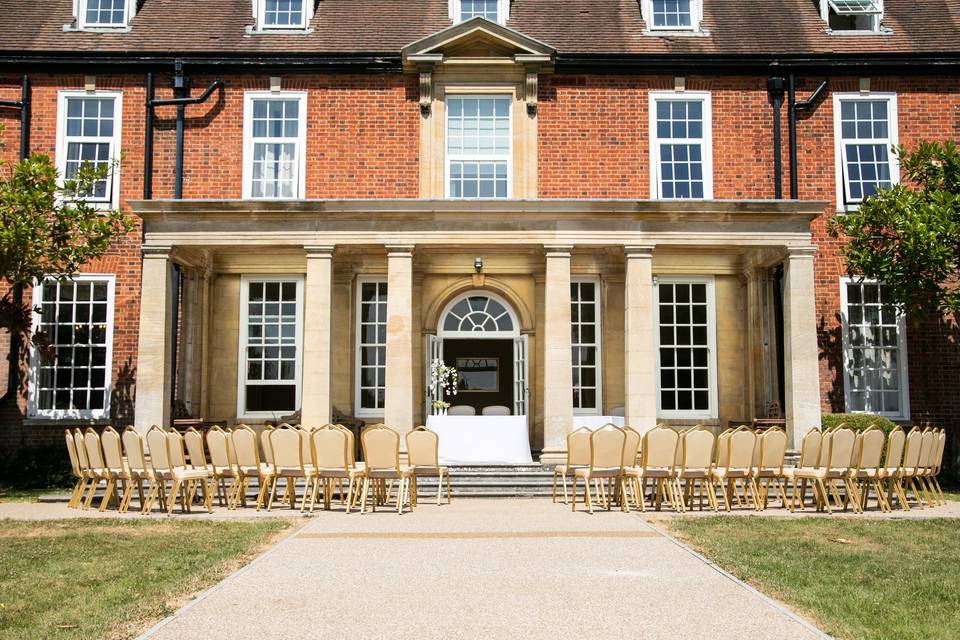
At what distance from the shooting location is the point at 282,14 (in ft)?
62.1

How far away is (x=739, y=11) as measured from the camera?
19172 millimetres

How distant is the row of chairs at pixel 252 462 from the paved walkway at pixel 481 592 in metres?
2.10

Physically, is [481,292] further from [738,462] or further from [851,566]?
[851,566]

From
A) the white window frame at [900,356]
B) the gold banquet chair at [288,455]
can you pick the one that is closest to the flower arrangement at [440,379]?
the gold banquet chair at [288,455]

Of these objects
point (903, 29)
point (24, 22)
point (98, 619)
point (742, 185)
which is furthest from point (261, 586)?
point (903, 29)

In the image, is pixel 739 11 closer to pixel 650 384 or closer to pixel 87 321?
pixel 650 384

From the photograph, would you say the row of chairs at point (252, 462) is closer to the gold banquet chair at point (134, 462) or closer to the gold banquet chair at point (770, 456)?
the gold banquet chair at point (134, 462)

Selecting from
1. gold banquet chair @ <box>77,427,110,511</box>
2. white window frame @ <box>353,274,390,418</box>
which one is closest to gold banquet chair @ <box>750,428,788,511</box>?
white window frame @ <box>353,274,390,418</box>

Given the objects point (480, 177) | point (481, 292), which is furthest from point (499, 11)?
point (481, 292)

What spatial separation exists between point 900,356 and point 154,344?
13.4 metres

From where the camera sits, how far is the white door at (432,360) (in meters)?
17.7

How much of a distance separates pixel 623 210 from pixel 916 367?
664 cm

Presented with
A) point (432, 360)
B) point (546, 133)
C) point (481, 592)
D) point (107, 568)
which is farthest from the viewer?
point (432, 360)

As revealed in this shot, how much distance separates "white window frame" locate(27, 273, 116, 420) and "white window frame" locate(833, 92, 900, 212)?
13.9 metres
